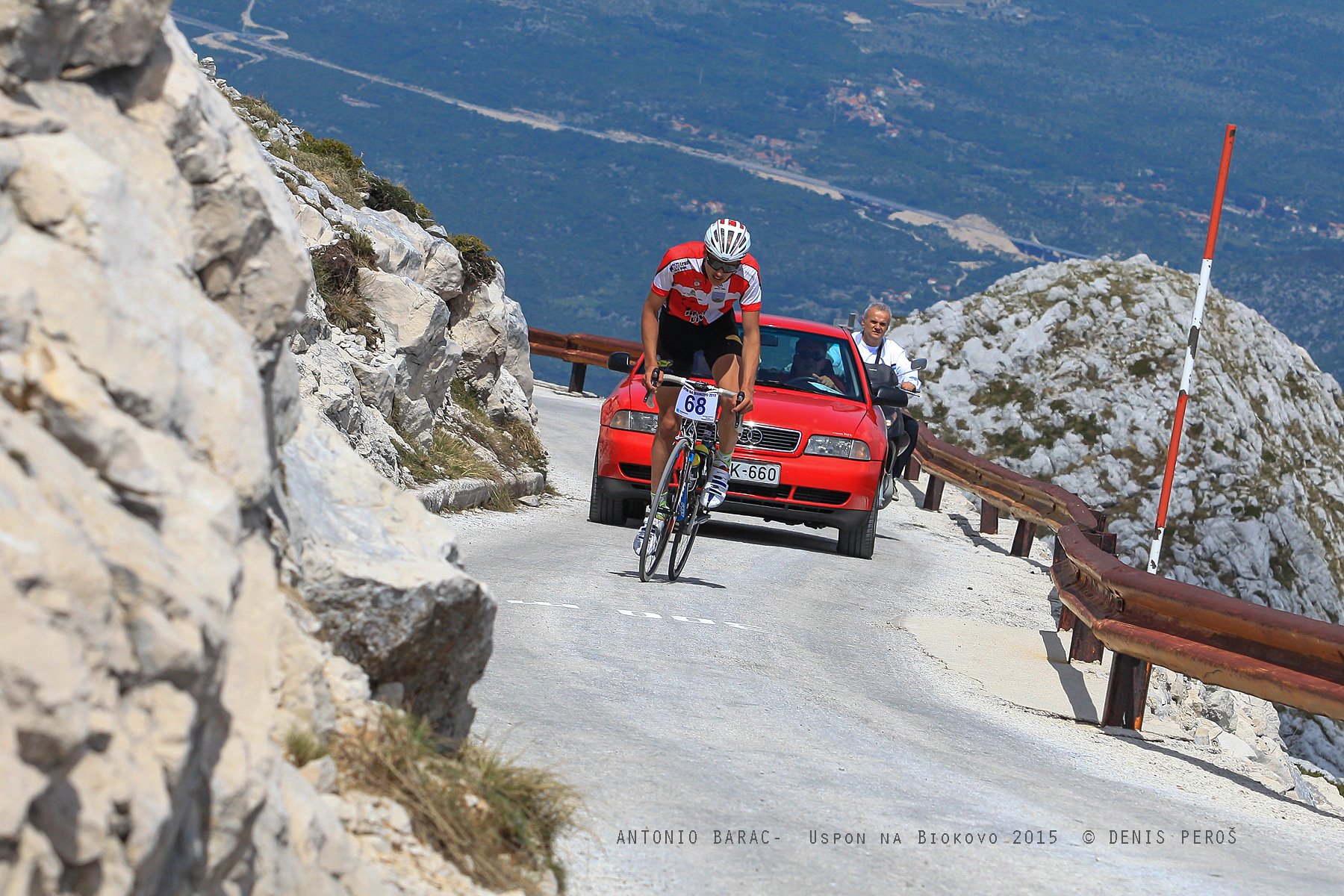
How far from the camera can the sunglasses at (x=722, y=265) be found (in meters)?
8.30

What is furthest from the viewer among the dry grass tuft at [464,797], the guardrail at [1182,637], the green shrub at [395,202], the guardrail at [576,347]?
the guardrail at [576,347]

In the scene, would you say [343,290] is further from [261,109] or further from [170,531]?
[170,531]

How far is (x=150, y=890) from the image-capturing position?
2385 millimetres

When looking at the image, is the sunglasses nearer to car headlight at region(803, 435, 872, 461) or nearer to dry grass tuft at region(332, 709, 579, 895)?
car headlight at region(803, 435, 872, 461)

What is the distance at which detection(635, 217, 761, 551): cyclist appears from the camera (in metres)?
8.37

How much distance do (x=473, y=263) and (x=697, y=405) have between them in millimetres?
7163

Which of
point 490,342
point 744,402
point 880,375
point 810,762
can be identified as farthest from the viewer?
point 490,342

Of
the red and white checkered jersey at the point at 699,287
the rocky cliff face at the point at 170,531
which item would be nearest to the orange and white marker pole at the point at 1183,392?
the red and white checkered jersey at the point at 699,287

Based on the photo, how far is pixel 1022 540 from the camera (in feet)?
52.6

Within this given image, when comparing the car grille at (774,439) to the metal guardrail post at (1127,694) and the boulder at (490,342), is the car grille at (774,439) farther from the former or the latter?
the metal guardrail post at (1127,694)

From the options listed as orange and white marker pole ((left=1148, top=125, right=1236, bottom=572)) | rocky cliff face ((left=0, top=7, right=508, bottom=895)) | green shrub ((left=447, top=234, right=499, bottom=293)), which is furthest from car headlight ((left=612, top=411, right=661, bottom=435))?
rocky cliff face ((left=0, top=7, right=508, bottom=895))

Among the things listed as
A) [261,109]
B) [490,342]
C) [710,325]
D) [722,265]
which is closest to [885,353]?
[490,342]

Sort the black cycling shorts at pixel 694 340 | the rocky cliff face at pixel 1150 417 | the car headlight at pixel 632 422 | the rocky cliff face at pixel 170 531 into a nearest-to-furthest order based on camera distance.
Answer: the rocky cliff face at pixel 170 531 < the black cycling shorts at pixel 694 340 < the car headlight at pixel 632 422 < the rocky cliff face at pixel 1150 417

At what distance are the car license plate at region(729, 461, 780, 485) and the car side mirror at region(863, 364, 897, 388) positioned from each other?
1.70 metres
